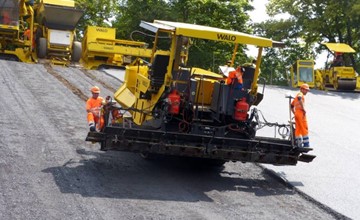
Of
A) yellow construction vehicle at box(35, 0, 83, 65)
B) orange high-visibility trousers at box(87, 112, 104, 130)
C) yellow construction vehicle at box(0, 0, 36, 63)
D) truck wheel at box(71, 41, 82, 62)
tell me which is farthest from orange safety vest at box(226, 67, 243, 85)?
truck wheel at box(71, 41, 82, 62)

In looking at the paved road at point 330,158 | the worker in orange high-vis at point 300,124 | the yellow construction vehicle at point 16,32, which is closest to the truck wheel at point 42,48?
the yellow construction vehicle at point 16,32

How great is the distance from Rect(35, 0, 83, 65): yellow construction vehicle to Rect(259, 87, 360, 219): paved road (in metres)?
8.46

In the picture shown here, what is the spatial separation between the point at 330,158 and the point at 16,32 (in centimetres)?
1466

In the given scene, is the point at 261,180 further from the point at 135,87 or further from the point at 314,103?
the point at 314,103

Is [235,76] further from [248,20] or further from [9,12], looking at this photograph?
[248,20]

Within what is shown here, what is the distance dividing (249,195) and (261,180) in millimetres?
1067

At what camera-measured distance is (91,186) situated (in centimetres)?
825

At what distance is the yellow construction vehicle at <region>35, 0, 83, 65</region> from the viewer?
23.2 metres

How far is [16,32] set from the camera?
22.6 meters

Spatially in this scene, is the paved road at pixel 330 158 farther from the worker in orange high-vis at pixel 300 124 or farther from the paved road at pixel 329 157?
the worker in orange high-vis at pixel 300 124

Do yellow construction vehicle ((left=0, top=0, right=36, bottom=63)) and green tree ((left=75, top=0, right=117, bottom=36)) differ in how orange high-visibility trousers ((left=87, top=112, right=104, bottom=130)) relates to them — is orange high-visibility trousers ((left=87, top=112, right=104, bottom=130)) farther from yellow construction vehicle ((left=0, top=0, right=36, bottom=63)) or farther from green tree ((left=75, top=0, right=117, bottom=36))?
green tree ((left=75, top=0, right=117, bottom=36))

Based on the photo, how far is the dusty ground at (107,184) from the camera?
741 centimetres

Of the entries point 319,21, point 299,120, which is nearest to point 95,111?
point 299,120

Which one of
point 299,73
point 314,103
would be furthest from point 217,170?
point 299,73
